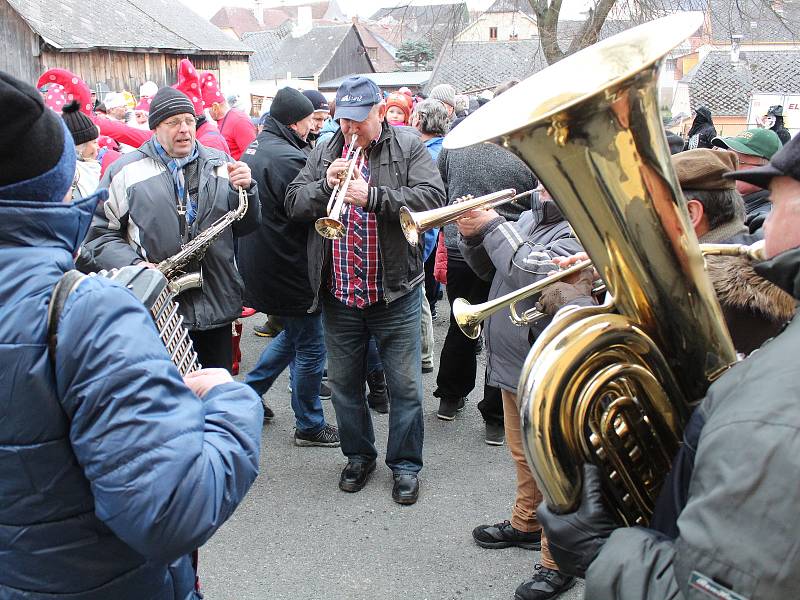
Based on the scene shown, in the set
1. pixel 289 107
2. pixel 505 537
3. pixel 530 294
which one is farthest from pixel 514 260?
pixel 289 107

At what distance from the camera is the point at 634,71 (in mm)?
1366

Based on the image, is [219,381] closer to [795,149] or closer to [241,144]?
[795,149]

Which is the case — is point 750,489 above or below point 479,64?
below

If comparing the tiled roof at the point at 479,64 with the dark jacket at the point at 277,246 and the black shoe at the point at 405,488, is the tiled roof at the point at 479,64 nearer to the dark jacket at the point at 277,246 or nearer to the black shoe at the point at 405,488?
the dark jacket at the point at 277,246

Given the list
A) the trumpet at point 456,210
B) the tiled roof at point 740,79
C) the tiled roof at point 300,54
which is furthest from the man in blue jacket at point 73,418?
the tiled roof at point 300,54

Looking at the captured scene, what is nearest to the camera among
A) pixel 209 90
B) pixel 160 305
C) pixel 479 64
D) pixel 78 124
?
pixel 160 305

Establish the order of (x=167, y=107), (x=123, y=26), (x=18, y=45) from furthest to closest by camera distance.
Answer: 1. (x=123, y=26)
2. (x=18, y=45)
3. (x=167, y=107)

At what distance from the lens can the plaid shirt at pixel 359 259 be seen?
3.54 m

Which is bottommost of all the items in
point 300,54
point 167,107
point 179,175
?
point 179,175

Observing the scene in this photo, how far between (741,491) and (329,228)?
2.64 m

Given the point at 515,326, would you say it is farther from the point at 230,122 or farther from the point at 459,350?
A: the point at 230,122

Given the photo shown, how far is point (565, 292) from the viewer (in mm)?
2467

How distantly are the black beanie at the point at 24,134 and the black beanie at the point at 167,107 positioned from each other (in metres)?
2.14

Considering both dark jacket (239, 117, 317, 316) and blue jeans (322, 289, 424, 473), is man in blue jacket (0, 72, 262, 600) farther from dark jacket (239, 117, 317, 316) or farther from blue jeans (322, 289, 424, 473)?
dark jacket (239, 117, 317, 316)
